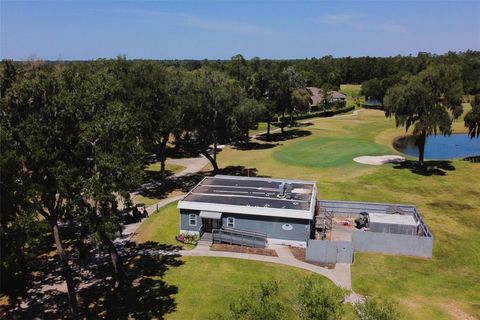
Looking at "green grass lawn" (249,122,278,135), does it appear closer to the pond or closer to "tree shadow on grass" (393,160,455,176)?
the pond

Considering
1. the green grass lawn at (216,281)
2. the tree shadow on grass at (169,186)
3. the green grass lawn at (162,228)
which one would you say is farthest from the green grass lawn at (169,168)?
the green grass lawn at (216,281)

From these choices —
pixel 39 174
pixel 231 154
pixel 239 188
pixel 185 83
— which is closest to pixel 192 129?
pixel 185 83

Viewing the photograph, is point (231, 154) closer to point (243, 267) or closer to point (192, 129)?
point (192, 129)

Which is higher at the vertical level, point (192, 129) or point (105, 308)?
point (192, 129)

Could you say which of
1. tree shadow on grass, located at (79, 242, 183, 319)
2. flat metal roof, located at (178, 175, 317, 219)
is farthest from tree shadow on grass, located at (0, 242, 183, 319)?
flat metal roof, located at (178, 175, 317, 219)

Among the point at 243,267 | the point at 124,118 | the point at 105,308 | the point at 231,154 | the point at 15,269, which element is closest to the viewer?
the point at 124,118

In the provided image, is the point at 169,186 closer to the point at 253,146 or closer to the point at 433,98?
the point at 253,146

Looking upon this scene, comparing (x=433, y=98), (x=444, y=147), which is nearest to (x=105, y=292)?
(x=433, y=98)
